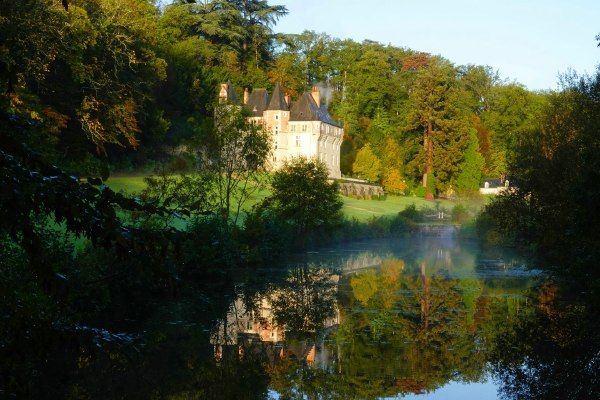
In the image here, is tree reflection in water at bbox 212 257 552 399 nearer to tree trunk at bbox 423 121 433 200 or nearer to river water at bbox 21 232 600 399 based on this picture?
river water at bbox 21 232 600 399

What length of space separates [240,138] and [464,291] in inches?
497

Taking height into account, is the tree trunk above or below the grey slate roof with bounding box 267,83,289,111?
below

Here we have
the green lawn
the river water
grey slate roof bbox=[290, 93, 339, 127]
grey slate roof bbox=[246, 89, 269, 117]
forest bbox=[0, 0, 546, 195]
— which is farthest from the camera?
grey slate roof bbox=[290, 93, 339, 127]

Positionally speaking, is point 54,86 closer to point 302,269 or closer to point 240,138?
point 240,138

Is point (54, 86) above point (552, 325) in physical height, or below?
above

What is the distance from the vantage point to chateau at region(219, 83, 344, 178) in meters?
81.8

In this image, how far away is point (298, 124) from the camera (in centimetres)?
8344

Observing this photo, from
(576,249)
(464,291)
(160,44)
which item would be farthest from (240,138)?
(160,44)

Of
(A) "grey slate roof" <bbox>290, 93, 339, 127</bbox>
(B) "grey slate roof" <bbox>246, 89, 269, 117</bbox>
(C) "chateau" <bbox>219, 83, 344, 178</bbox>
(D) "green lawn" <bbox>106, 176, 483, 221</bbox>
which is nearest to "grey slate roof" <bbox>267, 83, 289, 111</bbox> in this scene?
(C) "chateau" <bbox>219, 83, 344, 178</bbox>

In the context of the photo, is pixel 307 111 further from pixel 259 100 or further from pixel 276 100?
pixel 259 100

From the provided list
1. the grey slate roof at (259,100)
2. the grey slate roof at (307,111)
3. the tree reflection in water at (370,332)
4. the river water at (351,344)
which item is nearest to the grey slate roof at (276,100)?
the grey slate roof at (259,100)

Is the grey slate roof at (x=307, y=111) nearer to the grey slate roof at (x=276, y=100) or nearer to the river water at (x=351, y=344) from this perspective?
Answer: the grey slate roof at (x=276, y=100)

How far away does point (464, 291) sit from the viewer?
1051 inches

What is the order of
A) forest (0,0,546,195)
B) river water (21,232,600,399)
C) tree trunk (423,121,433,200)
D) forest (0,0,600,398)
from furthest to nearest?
tree trunk (423,121,433,200) < forest (0,0,546,195) < river water (21,232,600,399) < forest (0,0,600,398)
